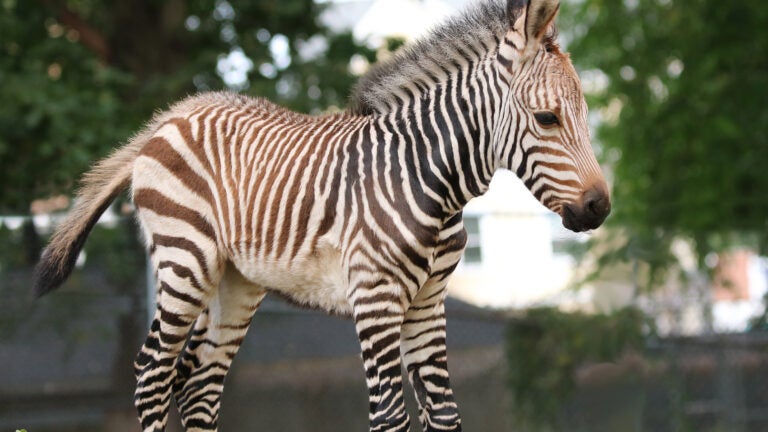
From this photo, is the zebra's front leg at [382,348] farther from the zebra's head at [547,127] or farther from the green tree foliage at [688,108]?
the green tree foliage at [688,108]

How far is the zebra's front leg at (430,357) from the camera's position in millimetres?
3357

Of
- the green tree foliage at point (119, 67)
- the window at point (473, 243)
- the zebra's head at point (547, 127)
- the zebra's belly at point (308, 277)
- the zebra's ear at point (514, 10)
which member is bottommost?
the zebra's belly at point (308, 277)

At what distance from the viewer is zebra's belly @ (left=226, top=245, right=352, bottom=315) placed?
333 cm

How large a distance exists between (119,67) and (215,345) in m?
5.89

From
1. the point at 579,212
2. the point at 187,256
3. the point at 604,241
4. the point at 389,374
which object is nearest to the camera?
the point at 579,212

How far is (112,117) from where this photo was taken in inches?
318

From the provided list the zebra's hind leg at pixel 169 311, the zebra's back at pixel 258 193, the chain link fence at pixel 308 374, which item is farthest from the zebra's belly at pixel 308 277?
the chain link fence at pixel 308 374

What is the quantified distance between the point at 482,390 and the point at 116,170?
5.03 metres

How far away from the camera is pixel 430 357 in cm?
340

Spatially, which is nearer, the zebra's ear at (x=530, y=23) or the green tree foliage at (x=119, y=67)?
the zebra's ear at (x=530, y=23)

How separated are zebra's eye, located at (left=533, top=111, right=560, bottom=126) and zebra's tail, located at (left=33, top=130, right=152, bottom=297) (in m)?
1.84

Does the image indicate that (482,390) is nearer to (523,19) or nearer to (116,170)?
(116,170)

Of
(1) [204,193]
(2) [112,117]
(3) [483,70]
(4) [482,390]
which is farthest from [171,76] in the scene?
(3) [483,70]

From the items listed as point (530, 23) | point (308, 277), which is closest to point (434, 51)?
point (530, 23)
